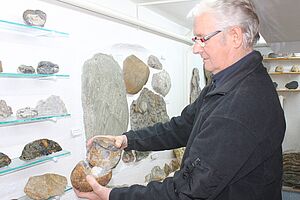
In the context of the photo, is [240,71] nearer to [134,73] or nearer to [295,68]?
[134,73]

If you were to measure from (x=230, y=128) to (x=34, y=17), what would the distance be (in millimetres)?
1233

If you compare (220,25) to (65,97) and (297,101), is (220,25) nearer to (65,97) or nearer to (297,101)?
(65,97)

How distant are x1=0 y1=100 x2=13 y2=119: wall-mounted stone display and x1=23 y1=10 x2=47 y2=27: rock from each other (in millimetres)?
430

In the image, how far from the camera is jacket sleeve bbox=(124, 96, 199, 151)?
140 centimetres

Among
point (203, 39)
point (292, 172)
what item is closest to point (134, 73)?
point (203, 39)

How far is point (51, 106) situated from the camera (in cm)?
183

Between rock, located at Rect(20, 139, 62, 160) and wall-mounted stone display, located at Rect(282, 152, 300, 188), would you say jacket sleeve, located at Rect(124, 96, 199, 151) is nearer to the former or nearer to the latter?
rock, located at Rect(20, 139, 62, 160)

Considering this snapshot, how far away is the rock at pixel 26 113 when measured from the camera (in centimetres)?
162

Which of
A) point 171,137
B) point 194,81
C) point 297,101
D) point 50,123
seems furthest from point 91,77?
point 297,101

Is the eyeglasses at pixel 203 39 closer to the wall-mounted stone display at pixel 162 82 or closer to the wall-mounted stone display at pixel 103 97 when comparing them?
the wall-mounted stone display at pixel 103 97

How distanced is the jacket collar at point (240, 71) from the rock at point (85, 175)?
1.79 ft

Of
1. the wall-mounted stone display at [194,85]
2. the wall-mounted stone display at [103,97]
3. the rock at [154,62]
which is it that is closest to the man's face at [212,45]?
the wall-mounted stone display at [103,97]

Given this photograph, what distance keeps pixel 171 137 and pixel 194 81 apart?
289cm

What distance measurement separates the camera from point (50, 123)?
188cm
